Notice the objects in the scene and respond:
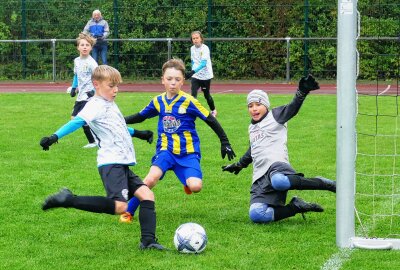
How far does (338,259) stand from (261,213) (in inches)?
51.8

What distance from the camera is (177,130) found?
8016 mm

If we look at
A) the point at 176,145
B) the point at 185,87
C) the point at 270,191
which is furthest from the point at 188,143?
the point at 185,87

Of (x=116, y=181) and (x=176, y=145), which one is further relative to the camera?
(x=176, y=145)

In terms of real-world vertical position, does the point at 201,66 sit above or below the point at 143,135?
above

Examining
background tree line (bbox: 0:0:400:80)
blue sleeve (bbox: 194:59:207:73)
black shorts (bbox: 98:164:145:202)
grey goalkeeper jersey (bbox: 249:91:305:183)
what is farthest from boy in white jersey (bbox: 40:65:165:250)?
background tree line (bbox: 0:0:400:80)

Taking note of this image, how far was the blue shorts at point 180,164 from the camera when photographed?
796cm

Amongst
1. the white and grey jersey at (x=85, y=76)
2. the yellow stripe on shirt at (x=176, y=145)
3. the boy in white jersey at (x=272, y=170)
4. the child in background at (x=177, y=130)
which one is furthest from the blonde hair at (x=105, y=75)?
the white and grey jersey at (x=85, y=76)

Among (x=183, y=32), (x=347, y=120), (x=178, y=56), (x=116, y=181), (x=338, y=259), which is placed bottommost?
(x=338, y=259)

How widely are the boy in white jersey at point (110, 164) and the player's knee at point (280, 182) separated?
3.94ft

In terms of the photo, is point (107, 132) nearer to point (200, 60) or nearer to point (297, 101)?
point (297, 101)

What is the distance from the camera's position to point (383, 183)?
9.56 m

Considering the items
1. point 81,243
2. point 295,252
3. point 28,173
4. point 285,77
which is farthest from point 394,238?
point 285,77

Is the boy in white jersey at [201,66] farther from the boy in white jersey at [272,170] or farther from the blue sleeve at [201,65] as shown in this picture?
the boy in white jersey at [272,170]

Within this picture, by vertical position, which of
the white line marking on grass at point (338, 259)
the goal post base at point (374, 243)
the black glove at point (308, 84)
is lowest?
the white line marking on grass at point (338, 259)
